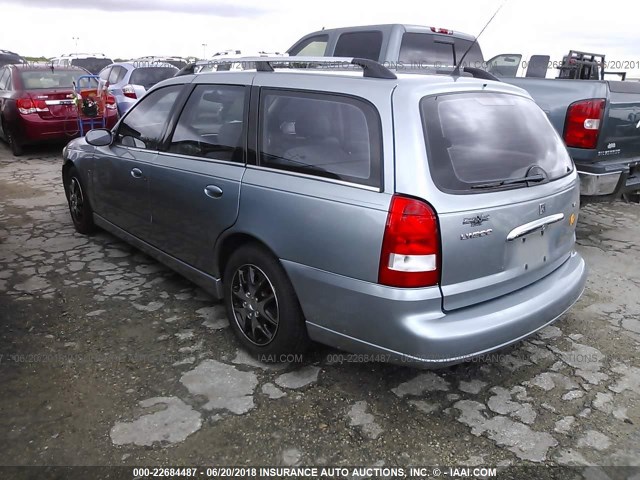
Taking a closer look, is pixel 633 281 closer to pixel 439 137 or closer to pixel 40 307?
pixel 439 137

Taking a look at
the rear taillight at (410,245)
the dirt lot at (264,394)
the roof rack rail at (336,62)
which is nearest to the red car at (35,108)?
the dirt lot at (264,394)

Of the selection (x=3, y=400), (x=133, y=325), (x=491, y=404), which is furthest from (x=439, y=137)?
(x=3, y=400)

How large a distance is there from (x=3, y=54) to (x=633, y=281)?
21.1 m

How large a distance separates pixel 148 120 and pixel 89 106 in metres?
6.43

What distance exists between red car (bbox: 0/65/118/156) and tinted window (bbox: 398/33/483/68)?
6.22 meters

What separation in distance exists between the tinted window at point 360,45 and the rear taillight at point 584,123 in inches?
97.2

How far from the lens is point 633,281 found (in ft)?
14.2

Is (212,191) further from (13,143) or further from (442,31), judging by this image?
(13,143)

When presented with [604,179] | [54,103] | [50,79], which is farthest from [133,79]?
[604,179]

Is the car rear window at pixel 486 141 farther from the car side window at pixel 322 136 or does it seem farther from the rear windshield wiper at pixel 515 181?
the car side window at pixel 322 136

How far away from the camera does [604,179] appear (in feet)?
15.1

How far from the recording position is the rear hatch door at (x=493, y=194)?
238 centimetres

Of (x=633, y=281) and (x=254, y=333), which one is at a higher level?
(x=254, y=333)

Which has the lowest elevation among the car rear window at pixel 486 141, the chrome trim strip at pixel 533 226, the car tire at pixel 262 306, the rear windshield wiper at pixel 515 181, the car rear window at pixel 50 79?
the car tire at pixel 262 306
